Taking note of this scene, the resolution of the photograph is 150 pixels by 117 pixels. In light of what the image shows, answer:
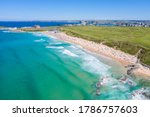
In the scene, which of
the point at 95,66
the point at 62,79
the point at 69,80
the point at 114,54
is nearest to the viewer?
the point at 69,80

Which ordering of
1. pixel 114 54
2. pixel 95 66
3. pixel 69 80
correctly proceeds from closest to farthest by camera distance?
pixel 69 80, pixel 95 66, pixel 114 54

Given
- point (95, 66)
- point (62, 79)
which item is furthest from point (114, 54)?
point (62, 79)

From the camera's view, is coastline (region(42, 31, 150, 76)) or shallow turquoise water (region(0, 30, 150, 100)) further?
coastline (region(42, 31, 150, 76))

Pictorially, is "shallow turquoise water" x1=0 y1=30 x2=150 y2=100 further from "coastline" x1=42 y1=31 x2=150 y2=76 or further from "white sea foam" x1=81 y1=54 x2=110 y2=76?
"coastline" x1=42 y1=31 x2=150 y2=76

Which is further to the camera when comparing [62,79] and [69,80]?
[62,79]

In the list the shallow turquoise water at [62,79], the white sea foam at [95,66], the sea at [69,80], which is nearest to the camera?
the sea at [69,80]

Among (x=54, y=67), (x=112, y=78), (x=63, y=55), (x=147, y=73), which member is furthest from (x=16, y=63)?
(x=147, y=73)

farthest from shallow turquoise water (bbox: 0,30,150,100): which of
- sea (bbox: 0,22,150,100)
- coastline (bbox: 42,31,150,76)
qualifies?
coastline (bbox: 42,31,150,76)

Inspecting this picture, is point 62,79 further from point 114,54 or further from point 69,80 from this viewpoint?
point 114,54

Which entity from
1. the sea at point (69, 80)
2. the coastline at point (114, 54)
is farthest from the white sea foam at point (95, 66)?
the coastline at point (114, 54)

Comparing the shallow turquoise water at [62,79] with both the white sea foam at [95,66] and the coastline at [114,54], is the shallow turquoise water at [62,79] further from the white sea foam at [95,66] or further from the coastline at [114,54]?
the coastline at [114,54]

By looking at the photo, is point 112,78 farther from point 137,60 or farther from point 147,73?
point 137,60
